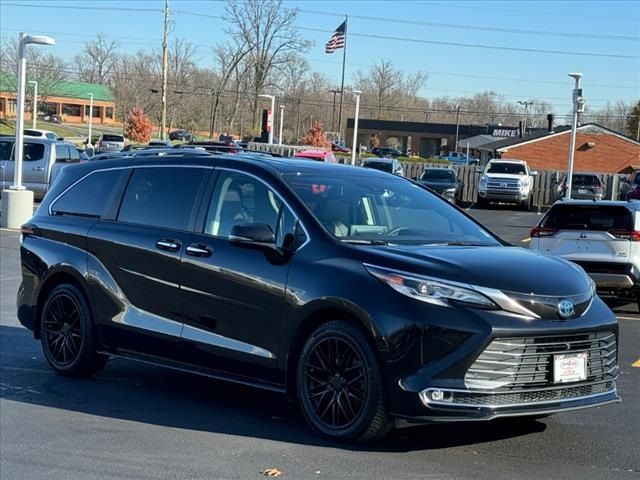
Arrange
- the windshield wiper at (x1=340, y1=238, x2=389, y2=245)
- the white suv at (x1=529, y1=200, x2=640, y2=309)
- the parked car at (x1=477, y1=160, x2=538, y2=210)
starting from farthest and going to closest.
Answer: the parked car at (x1=477, y1=160, x2=538, y2=210)
the white suv at (x1=529, y1=200, x2=640, y2=309)
the windshield wiper at (x1=340, y1=238, x2=389, y2=245)

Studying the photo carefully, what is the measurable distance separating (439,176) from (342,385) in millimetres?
30717

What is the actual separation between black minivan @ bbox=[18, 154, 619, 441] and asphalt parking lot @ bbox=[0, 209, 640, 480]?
11.3 inches

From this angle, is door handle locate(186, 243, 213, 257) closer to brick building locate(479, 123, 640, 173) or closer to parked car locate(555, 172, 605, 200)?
parked car locate(555, 172, 605, 200)

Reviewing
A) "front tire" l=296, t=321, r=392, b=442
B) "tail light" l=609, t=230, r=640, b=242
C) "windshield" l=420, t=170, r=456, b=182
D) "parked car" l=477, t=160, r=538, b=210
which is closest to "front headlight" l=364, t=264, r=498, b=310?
"front tire" l=296, t=321, r=392, b=442

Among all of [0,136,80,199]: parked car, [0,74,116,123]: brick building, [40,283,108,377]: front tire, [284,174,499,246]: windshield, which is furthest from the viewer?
[0,74,116,123]: brick building

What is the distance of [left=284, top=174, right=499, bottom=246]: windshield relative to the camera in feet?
18.9

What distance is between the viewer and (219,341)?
5902 mm

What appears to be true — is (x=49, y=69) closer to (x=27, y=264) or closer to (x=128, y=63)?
(x=128, y=63)

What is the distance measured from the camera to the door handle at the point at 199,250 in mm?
6012

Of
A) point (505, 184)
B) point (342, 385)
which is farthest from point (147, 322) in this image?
point (505, 184)

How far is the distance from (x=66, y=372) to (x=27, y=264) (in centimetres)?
106

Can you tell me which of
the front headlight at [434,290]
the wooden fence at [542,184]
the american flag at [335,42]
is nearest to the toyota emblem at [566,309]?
the front headlight at [434,290]

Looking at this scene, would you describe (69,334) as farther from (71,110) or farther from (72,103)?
(71,110)

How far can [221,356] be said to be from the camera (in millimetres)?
5898
